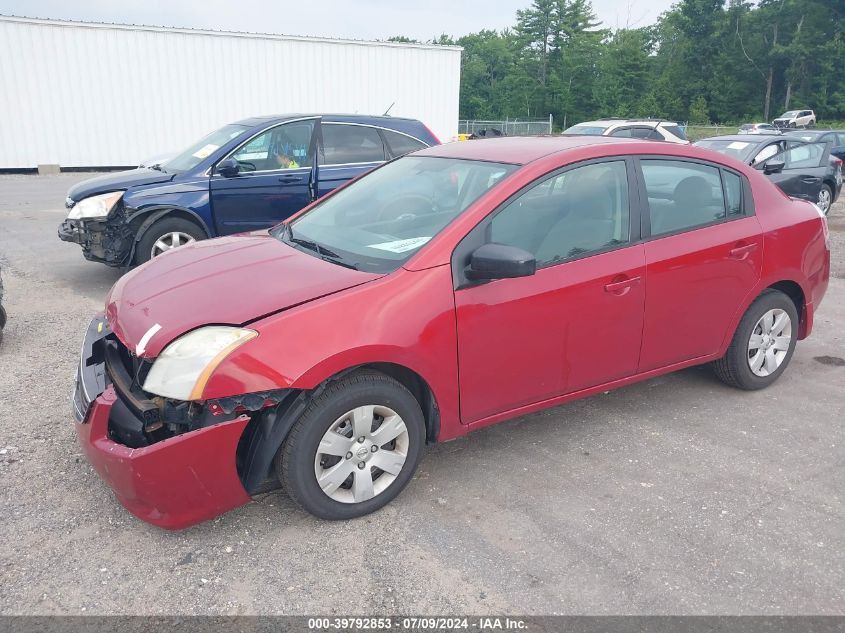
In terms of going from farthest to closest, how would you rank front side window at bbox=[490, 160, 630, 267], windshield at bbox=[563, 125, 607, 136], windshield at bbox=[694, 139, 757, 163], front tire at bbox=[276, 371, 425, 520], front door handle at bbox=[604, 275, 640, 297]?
1. windshield at bbox=[563, 125, 607, 136]
2. windshield at bbox=[694, 139, 757, 163]
3. front door handle at bbox=[604, 275, 640, 297]
4. front side window at bbox=[490, 160, 630, 267]
5. front tire at bbox=[276, 371, 425, 520]

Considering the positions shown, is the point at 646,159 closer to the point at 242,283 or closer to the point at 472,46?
the point at 242,283

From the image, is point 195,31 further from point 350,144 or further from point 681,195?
point 681,195

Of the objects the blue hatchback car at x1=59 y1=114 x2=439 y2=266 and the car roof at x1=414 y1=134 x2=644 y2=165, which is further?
the blue hatchback car at x1=59 y1=114 x2=439 y2=266

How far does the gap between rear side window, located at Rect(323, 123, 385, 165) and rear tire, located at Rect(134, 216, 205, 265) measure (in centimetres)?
161

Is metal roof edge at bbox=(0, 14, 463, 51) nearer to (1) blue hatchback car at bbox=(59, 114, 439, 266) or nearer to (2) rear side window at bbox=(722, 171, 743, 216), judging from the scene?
(1) blue hatchback car at bbox=(59, 114, 439, 266)

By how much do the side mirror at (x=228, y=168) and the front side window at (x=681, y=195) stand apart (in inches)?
179

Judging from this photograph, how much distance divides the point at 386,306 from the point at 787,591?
6.42 feet

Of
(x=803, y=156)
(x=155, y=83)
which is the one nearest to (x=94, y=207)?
(x=803, y=156)

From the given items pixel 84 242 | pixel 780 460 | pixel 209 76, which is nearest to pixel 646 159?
pixel 780 460

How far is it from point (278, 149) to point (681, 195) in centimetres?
472

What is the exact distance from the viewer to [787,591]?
2.77 m

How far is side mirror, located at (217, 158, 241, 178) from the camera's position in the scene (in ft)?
23.6

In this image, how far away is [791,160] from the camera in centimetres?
1234

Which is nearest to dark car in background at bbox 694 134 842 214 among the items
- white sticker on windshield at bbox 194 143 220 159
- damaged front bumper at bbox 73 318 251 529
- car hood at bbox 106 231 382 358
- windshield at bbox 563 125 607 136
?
windshield at bbox 563 125 607 136
